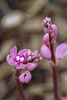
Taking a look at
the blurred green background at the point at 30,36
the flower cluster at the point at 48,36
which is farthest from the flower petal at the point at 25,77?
the blurred green background at the point at 30,36

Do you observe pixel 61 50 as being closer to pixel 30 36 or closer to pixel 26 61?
pixel 26 61

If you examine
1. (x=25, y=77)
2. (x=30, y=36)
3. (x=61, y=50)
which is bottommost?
(x=25, y=77)

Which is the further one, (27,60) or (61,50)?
(61,50)

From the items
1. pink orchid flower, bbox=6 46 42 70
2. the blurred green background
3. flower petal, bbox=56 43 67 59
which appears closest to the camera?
pink orchid flower, bbox=6 46 42 70

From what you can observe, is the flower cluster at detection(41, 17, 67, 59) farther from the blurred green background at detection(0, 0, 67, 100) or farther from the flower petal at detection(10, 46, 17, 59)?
the blurred green background at detection(0, 0, 67, 100)

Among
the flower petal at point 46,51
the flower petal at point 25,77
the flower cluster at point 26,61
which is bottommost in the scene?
the flower petal at point 25,77

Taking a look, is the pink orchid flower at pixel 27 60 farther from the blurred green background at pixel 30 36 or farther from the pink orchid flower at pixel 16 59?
the blurred green background at pixel 30 36

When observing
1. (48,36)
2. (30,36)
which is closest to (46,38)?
(48,36)

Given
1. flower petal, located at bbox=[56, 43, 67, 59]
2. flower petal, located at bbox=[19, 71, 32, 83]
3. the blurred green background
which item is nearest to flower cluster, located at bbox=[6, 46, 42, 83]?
flower petal, located at bbox=[19, 71, 32, 83]

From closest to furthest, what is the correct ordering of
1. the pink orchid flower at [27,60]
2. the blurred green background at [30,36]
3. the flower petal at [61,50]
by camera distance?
the pink orchid flower at [27,60] < the flower petal at [61,50] < the blurred green background at [30,36]
